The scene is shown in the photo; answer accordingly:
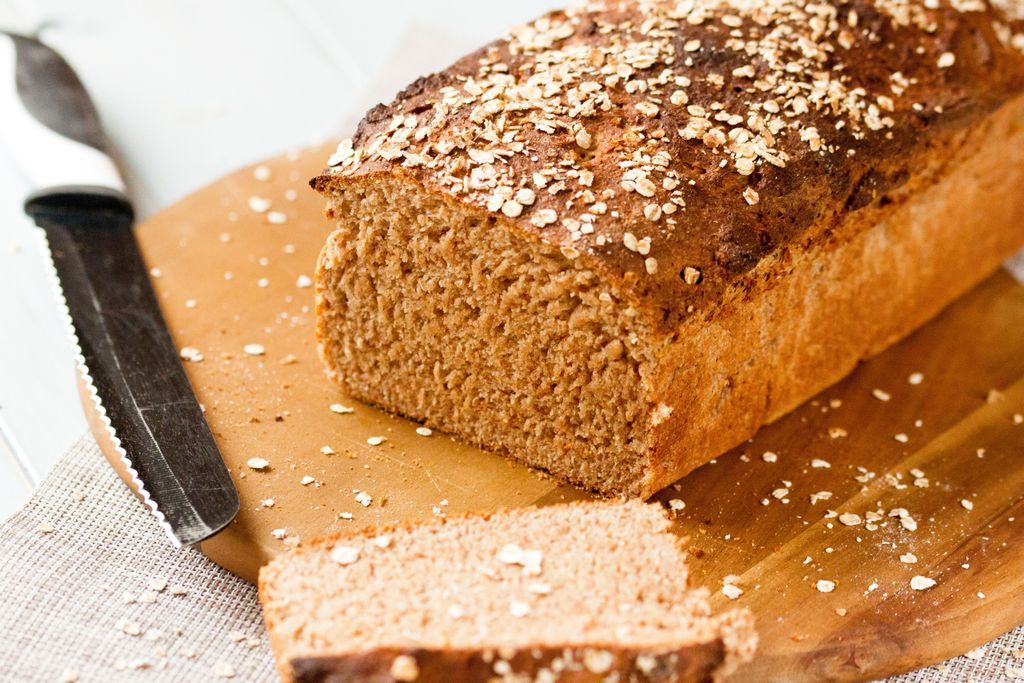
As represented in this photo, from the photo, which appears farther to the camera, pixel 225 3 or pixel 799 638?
pixel 225 3

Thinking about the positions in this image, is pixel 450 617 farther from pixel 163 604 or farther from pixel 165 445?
pixel 165 445

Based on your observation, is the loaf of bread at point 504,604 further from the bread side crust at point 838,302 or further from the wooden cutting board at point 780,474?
the bread side crust at point 838,302

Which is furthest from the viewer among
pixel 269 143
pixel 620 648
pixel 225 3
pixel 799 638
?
pixel 225 3

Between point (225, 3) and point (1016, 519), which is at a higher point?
point (225, 3)

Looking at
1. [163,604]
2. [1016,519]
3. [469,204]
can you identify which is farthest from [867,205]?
[163,604]

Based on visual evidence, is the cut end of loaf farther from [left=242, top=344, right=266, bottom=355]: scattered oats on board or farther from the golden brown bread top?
[left=242, top=344, right=266, bottom=355]: scattered oats on board

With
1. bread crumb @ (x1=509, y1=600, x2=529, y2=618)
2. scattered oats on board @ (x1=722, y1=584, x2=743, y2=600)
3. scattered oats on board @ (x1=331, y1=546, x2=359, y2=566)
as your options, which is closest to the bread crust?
bread crumb @ (x1=509, y1=600, x2=529, y2=618)

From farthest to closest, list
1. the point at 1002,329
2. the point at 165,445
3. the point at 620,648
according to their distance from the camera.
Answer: the point at 1002,329 → the point at 165,445 → the point at 620,648

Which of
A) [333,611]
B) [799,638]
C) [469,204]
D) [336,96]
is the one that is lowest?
[799,638]
